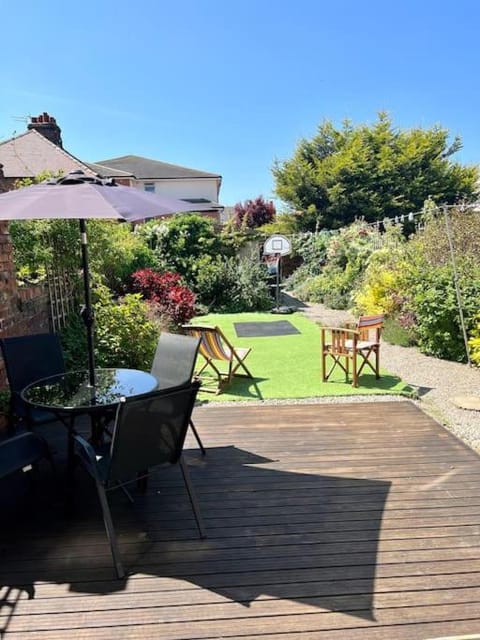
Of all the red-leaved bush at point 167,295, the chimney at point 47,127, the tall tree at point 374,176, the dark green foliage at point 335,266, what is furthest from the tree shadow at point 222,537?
the tall tree at point 374,176

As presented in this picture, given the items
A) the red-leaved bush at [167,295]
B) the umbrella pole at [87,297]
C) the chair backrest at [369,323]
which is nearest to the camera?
the umbrella pole at [87,297]

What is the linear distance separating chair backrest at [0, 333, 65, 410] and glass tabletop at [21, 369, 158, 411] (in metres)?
0.21

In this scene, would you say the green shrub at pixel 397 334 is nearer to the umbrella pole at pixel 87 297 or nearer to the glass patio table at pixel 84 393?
the glass patio table at pixel 84 393

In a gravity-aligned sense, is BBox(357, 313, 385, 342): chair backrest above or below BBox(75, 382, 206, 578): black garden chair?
above

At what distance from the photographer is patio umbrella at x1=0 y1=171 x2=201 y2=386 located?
261 cm

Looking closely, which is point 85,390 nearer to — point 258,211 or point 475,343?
point 475,343

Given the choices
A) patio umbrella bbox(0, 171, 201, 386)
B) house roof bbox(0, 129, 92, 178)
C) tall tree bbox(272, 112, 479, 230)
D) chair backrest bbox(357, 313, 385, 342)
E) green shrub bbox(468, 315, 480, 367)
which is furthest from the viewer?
tall tree bbox(272, 112, 479, 230)

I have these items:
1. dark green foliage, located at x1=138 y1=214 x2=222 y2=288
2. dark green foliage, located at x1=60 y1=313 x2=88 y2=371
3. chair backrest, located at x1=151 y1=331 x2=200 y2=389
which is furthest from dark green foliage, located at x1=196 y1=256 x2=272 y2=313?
chair backrest, located at x1=151 y1=331 x2=200 y2=389

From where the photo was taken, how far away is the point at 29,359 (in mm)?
3877

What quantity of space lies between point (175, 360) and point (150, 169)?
26.6 metres

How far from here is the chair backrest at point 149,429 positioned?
94.4 inches

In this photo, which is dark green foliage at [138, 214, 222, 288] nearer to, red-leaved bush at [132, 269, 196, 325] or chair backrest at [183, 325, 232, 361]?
red-leaved bush at [132, 269, 196, 325]

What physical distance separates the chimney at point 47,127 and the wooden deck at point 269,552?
18208 mm

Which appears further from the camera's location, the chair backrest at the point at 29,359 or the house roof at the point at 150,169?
the house roof at the point at 150,169
